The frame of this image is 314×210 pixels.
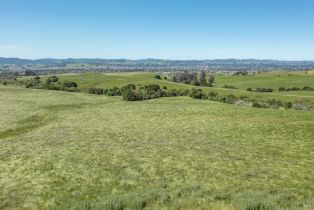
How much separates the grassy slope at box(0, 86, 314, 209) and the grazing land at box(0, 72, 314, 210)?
6 cm

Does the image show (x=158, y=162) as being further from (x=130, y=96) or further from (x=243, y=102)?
(x=130, y=96)

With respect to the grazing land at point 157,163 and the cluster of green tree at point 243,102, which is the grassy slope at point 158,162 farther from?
the cluster of green tree at point 243,102

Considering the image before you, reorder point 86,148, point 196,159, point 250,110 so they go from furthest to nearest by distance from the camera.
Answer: point 250,110 → point 86,148 → point 196,159

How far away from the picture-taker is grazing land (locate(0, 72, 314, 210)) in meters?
19.2

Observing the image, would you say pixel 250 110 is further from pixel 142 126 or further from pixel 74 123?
pixel 74 123

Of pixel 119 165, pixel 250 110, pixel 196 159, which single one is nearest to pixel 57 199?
pixel 119 165

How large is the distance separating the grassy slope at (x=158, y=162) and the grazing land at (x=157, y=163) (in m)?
0.06

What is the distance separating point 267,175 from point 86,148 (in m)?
14.4

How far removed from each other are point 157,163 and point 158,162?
31 cm

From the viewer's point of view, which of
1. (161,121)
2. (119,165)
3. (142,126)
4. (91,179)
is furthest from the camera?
Answer: (161,121)

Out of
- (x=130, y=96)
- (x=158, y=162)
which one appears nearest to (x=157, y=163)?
(x=158, y=162)

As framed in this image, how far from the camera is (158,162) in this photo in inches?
1059

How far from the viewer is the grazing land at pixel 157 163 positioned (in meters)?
19.2

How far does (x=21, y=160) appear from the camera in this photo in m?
26.8
